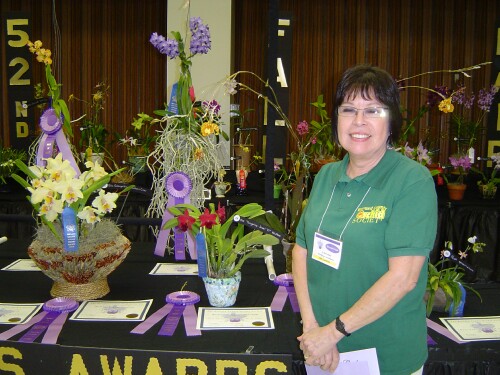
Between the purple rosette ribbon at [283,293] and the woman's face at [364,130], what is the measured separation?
2.03 feet

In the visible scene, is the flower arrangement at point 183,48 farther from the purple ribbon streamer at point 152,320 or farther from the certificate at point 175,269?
the purple ribbon streamer at point 152,320

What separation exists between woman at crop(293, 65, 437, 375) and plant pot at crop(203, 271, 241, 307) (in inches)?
15.2

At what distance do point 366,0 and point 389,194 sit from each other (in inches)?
209

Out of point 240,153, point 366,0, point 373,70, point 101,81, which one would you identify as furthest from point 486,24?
point 373,70

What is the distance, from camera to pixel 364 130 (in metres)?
1.24

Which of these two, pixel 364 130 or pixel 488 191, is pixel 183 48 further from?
pixel 488 191

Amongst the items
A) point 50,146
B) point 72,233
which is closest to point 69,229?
point 72,233

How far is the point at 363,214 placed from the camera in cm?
119

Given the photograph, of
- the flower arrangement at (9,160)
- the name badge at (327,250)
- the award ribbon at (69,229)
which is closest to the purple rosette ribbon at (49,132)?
the award ribbon at (69,229)

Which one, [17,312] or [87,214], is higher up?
[87,214]

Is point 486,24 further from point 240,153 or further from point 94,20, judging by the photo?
point 94,20

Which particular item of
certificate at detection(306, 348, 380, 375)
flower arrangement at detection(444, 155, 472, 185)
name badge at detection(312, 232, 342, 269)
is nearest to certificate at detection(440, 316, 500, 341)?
certificate at detection(306, 348, 380, 375)

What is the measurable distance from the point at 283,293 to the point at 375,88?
85 cm

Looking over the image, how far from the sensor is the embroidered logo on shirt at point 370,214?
1166 mm
